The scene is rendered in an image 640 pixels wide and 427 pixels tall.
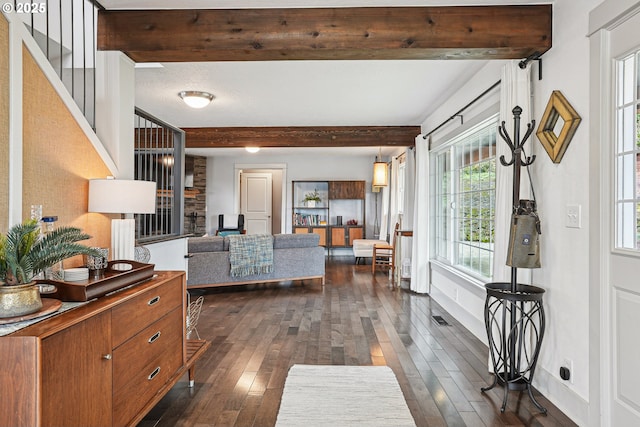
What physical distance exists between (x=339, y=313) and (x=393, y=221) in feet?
12.0

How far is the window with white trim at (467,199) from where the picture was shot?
12.2 ft

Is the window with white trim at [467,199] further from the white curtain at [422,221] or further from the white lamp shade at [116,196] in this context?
the white lamp shade at [116,196]

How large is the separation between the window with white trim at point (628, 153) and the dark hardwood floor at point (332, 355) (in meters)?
1.16

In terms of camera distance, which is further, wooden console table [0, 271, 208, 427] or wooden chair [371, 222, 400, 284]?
wooden chair [371, 222, 400, 284]

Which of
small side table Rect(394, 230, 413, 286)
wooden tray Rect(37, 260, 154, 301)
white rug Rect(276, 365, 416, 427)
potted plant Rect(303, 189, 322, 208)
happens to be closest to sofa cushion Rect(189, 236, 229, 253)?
small side table Rect(394, 230, 413, 286)

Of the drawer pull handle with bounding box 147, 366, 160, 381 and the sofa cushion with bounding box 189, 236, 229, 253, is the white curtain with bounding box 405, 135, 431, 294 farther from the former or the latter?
the drawer pull handle with bounding box 147, 366, 160, 381

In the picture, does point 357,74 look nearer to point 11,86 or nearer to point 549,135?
point 549,135

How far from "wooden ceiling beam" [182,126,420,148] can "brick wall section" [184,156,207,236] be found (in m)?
2.73

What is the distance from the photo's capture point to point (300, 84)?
4207 millimetres

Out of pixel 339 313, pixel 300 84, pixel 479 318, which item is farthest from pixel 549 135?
pixel 339 313

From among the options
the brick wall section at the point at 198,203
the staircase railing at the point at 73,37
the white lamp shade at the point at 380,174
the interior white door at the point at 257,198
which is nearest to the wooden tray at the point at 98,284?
the staircase railing at the point at 73,37

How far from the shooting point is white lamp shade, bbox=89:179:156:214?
2.27 meters

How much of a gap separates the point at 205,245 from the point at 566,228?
4.47m

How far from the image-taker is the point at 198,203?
9461 mm
